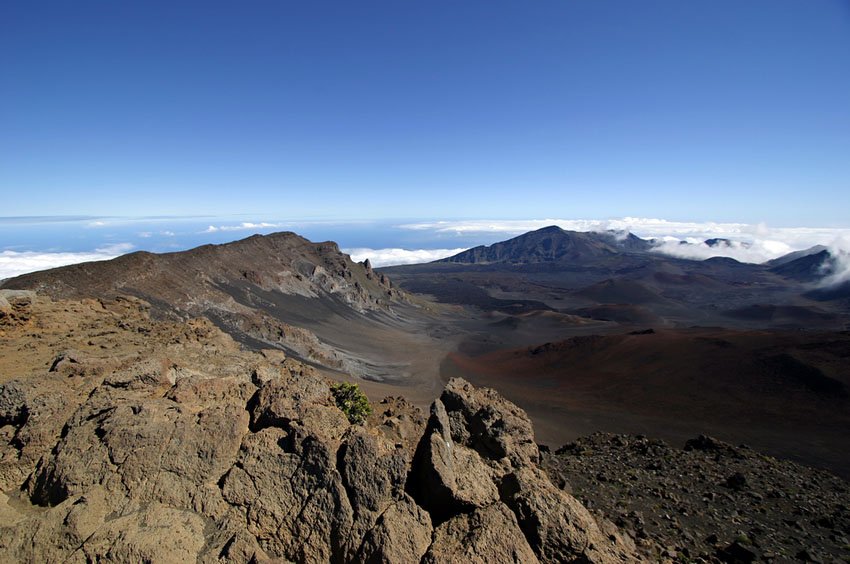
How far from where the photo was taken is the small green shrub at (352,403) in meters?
11.9

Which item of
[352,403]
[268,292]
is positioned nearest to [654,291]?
[268,292]

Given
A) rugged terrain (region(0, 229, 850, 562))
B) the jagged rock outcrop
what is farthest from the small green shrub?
the jagged rock outcrop

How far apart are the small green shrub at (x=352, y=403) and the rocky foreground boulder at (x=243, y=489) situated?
12.7 feet

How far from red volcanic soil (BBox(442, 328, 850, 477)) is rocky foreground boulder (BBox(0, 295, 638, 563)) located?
20594 mm

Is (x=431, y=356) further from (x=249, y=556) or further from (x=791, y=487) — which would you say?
(x=249, y=556)

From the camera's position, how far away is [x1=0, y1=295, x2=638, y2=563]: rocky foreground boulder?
18.2 feet

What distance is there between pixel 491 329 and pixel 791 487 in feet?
196

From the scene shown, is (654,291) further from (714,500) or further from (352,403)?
(352,403)

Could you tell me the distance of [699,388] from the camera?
33344mm

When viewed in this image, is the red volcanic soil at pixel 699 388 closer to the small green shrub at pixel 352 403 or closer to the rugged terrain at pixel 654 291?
the small green shrub at pixel 352 403

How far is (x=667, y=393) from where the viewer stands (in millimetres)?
33594

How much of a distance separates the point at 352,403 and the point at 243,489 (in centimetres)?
667

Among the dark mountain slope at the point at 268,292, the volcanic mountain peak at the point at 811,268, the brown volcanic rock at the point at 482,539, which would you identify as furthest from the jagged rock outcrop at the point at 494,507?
the volcanic mountain peak at the point at 811,268

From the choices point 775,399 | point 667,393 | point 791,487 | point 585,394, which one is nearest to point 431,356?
point 585,394
